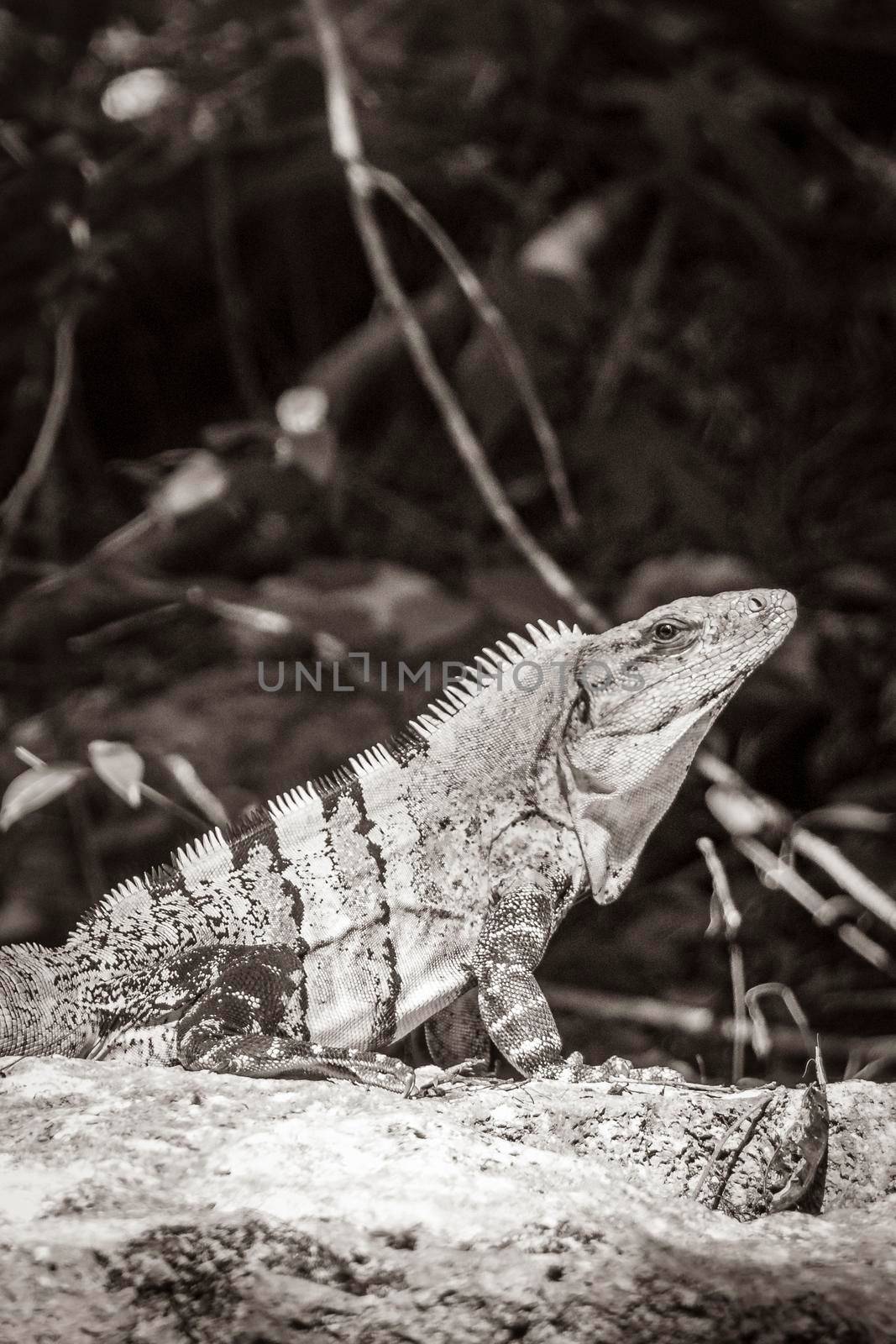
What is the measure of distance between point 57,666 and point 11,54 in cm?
265

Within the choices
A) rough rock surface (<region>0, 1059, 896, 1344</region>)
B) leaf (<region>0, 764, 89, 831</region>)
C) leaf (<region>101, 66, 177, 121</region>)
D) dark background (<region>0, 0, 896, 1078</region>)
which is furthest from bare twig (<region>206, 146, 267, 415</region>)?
rough rock surface (<region>0, 1059, 896, 1344</region>)

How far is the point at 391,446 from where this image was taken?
267 inches

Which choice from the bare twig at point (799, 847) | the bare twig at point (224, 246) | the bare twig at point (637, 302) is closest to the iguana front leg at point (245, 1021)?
the bare twig at point (799, 847)

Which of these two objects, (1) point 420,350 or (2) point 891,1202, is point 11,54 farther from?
(2) point 891,1202

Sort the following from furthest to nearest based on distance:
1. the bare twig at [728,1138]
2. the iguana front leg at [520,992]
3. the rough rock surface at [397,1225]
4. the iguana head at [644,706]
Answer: the iguana head at [644,706] < the iguana front leg at [520,992] < the bare twig at [728,1138] < the rough rock surface at [397,1225]

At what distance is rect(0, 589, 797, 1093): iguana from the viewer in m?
2.74

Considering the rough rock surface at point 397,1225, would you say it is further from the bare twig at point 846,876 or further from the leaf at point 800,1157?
the bare twig at point 846,876

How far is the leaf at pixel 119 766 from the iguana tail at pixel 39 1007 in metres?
0.71

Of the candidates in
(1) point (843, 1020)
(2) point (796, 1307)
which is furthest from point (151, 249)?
(2) point (796, 1307)

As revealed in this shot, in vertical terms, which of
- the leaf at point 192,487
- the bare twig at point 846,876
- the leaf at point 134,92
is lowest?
the bare twig at point 846,876

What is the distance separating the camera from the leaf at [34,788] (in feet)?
11.3

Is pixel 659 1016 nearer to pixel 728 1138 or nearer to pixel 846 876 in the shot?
pixel 846 876

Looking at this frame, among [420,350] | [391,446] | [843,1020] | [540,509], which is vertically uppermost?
[391,446]

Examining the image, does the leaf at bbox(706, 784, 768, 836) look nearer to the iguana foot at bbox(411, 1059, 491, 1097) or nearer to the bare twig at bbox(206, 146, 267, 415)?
the iguana foot at bbox(411, 1059, 491, 1097)
